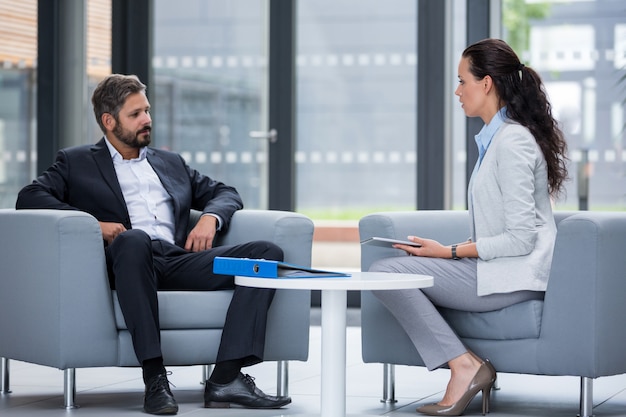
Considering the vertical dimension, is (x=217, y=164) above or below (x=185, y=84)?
below

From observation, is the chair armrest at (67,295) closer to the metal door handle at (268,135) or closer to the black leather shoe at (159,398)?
the black leather shoe at (159,398)

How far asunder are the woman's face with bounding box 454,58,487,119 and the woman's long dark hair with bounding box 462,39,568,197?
0.02 m

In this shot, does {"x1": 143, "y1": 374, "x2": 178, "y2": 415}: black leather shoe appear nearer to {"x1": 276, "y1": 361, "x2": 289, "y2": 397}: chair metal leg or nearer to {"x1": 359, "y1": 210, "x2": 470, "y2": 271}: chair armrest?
{"x1": 276, "y1": 361, "x2": 289, "y2": 397}: chair metal leg

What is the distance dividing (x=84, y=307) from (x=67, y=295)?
0.21ft

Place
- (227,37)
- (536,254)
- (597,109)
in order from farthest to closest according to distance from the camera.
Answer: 1. (227,37)
2. (597,109)
3. (536,254)

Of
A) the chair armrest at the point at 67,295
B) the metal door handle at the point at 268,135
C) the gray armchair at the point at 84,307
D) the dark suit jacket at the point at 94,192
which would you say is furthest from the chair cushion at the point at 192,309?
the metal door handle at the point at 268,135

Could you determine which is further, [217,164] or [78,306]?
[217,164]

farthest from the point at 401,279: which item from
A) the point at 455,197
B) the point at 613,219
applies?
the point at 455,197

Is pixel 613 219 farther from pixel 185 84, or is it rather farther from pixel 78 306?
pixel 185 84

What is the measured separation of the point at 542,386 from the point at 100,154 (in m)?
1.81

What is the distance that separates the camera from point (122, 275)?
3123 mm

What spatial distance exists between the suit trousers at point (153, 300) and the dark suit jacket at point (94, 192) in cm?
33

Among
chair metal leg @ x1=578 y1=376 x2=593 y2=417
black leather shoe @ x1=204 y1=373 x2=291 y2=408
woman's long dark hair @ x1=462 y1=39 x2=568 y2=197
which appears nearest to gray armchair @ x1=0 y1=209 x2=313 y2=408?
black leather shoe @ x1=204 y1=373 x2=291 y2=408

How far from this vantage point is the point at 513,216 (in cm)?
298
